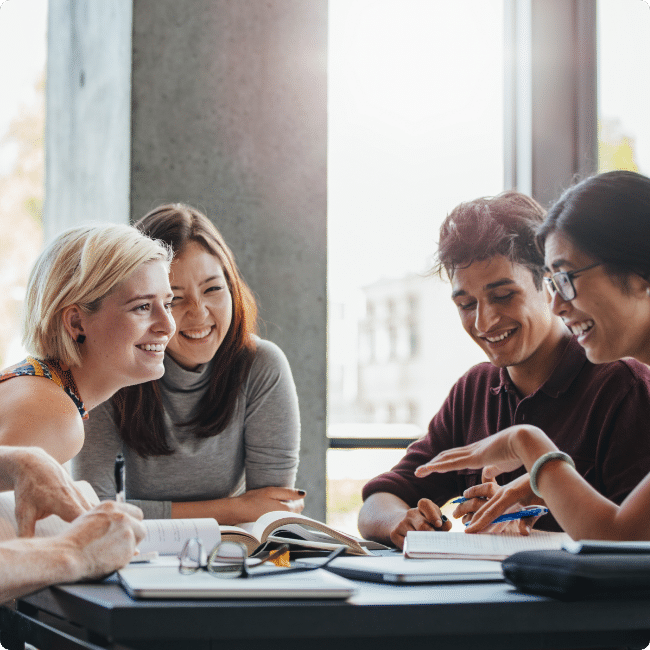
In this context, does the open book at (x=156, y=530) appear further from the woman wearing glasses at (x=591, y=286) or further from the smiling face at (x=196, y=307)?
the smiling face at (x=196, y=307)

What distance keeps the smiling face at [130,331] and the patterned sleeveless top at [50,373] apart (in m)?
0.07

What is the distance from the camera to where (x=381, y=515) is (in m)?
1.77

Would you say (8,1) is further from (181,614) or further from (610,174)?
(181,614)

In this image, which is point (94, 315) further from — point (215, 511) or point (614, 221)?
point (614, 221)

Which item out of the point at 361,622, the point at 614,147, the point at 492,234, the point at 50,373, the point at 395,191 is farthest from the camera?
the point at 614,147

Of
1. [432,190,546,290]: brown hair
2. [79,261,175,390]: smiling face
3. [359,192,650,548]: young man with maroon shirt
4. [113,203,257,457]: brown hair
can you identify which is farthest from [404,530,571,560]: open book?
[113,203,257,457]: brown hair

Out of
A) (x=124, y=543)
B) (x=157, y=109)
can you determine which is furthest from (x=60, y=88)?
(x=124, y=543)

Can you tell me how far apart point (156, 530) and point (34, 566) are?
0.49m

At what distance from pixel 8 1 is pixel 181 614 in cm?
340

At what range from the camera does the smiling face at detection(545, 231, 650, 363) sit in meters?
1.53

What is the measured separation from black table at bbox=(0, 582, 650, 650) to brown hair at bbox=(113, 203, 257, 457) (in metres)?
1.37

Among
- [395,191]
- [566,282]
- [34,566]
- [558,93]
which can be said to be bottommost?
[34,566]

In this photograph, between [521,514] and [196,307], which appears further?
[196,307]

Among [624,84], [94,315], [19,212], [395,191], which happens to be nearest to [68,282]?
[94,315]
